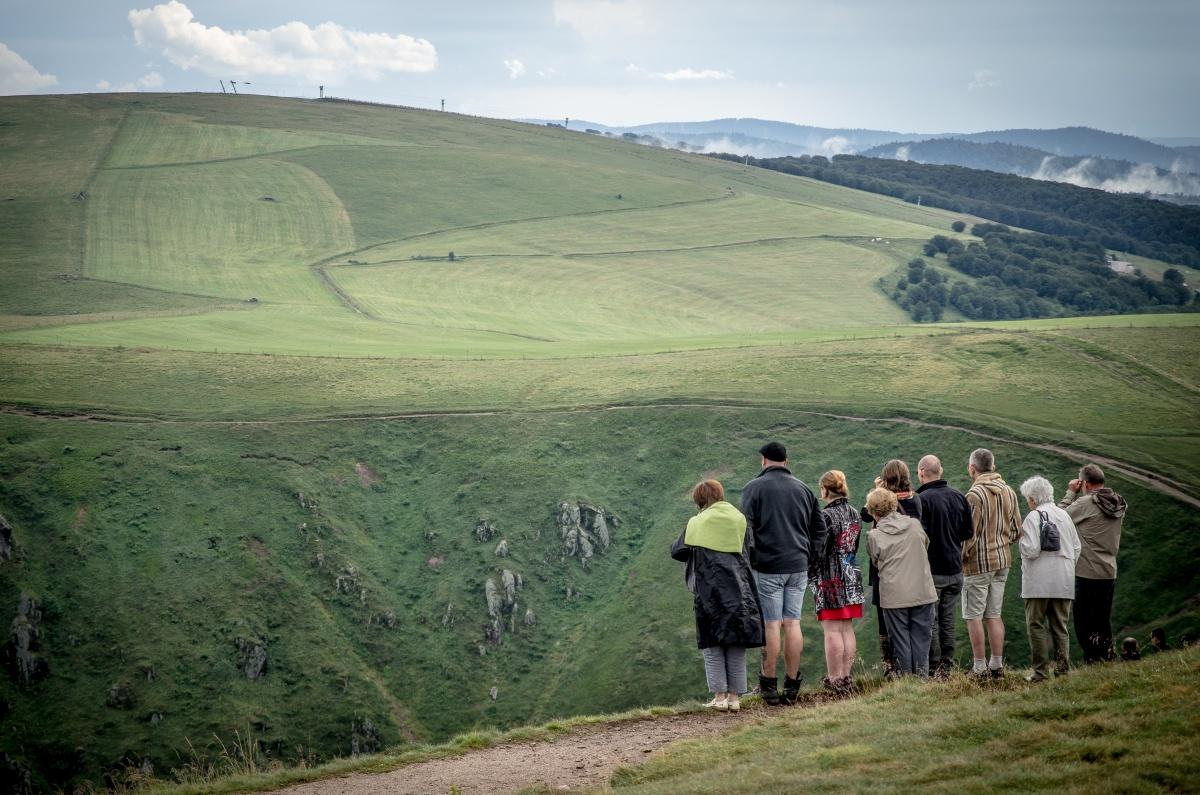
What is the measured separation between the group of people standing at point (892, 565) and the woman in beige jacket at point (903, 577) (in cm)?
A: 2

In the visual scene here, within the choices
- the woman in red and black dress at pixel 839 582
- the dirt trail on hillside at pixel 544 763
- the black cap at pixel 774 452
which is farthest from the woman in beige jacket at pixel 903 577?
the dirt trail on hillside at pixel 544 763

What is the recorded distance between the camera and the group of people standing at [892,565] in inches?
→ 559

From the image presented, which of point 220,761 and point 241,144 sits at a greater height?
point 241,144

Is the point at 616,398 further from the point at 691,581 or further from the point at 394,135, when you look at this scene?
the point at 394,135

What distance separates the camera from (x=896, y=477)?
14797 millimetres

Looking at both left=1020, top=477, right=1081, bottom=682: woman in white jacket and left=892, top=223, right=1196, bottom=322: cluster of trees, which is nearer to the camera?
left=1020, top=477, right=1081, bottom=682: woman in white jacket

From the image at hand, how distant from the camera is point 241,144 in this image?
144750 mm

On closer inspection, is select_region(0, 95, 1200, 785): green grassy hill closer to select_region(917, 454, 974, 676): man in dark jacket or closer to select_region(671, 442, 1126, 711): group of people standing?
select_region(671, 442, 1126, 711): group of people standing

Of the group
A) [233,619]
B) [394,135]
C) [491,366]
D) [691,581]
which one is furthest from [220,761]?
[394,135]

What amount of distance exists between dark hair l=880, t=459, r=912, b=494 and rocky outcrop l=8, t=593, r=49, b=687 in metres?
29.2

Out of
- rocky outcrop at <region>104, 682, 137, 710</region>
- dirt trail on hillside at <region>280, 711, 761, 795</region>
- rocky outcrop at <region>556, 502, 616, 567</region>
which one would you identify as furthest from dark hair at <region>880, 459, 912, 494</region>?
rocky outcrop at <region>104, 682, 137, 710</region>

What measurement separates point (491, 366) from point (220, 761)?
96.3 ft

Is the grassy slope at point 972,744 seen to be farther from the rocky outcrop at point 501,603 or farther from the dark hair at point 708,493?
the rocky outcrop at point 501,603

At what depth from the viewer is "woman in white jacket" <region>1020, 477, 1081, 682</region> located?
14.3 m
